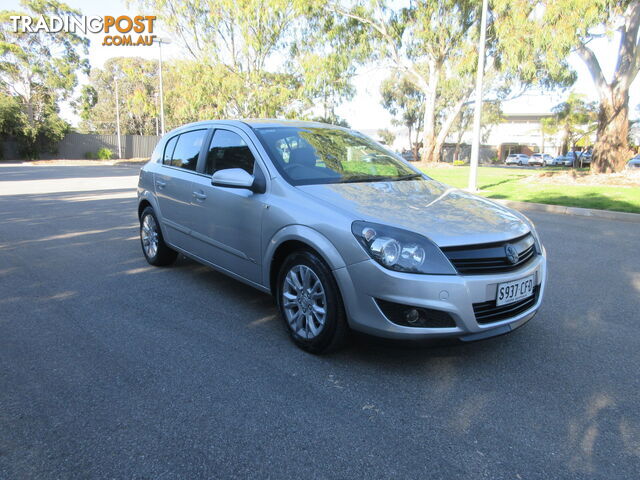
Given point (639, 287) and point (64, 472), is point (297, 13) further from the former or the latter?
point (64, 472)

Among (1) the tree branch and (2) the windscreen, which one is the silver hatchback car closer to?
(2) the windscreen

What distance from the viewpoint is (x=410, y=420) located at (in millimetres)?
2613

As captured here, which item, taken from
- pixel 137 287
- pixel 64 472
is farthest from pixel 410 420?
pixel 137 287

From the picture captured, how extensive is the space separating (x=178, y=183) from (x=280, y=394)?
2.76 metres

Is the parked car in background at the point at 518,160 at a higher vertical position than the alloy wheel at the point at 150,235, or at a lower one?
higher

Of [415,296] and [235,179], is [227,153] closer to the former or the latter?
[235,179]

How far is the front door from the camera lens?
383 centimetres

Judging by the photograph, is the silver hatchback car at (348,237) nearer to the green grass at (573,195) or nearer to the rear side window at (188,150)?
the rear side window at (188,150)

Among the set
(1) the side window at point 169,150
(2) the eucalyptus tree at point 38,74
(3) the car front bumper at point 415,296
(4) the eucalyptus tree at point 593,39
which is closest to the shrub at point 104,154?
(2) the eucalyptus tree at point 38,74

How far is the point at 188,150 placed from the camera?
4984 millimetres

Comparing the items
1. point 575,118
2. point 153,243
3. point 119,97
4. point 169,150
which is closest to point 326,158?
point 169,150

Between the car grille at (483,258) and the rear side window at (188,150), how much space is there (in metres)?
2.84

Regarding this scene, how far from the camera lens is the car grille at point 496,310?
115 inches

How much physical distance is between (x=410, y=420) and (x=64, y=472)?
5.50ft
